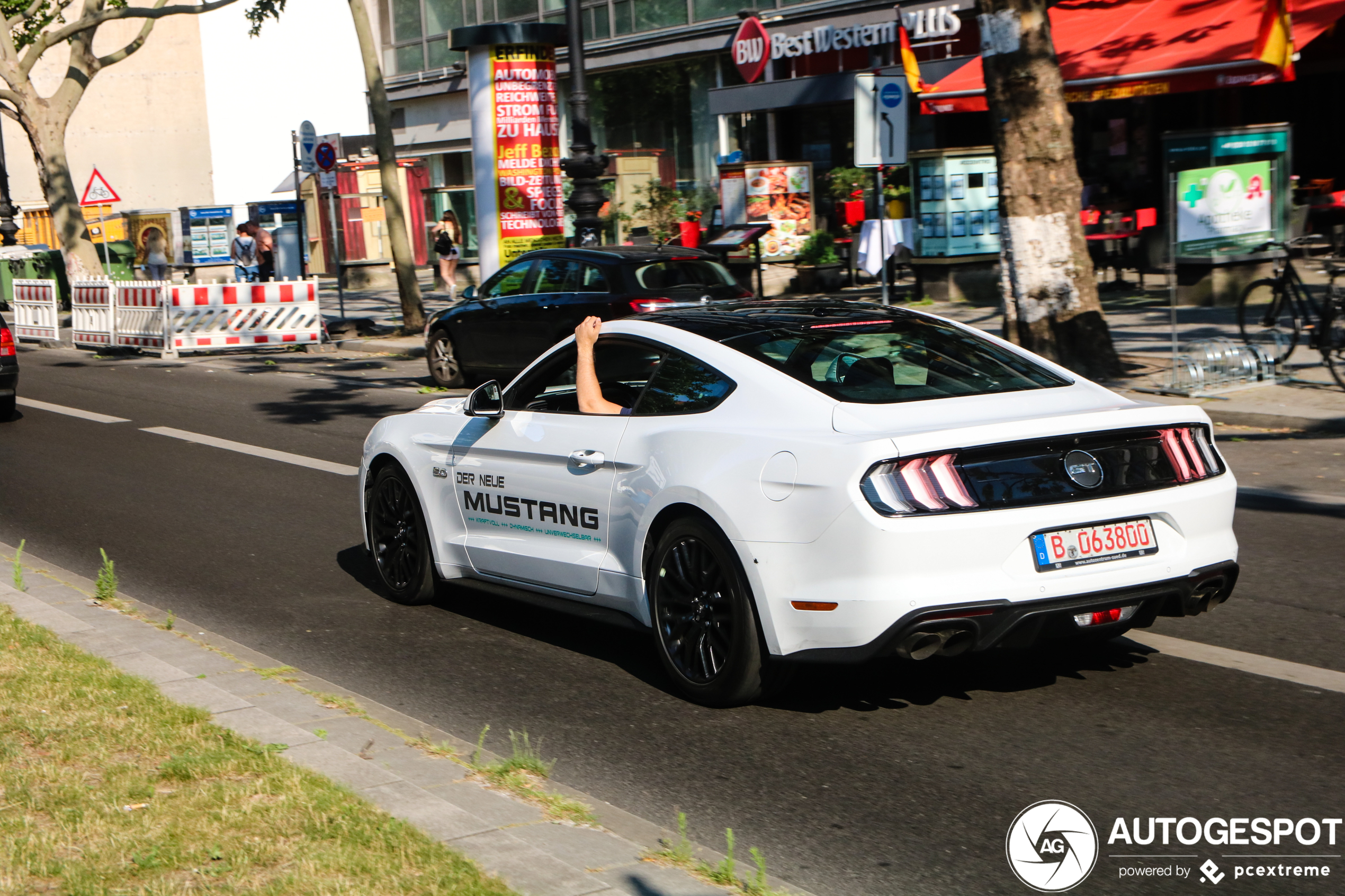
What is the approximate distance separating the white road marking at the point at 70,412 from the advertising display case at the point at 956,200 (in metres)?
11.2

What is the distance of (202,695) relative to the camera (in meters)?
5.33

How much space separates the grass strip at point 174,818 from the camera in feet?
12.1

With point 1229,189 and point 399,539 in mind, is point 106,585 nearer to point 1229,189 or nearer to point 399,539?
point 399,539

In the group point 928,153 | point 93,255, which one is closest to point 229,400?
Answer: point 928,153

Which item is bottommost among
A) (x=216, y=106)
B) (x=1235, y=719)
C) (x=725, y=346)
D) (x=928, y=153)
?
(x=1235, y=719)

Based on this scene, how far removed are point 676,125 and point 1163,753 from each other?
27905 mm

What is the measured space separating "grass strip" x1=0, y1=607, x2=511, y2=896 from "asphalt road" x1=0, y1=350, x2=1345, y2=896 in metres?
0.92

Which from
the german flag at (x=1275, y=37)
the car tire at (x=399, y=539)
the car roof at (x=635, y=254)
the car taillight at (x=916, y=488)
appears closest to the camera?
the car taillight at (x=916, y=488)

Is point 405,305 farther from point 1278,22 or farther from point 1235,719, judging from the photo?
point 1235,719

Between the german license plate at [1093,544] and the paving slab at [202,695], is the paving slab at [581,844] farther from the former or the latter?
the german license plate at [1093,544]

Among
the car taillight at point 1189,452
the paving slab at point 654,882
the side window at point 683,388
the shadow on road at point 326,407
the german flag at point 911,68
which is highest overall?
the german flag at point 911,68

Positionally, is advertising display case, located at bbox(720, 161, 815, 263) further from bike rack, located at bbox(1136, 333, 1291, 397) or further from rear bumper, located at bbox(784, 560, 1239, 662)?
rear bumper, located at bbox(784, 560, 1239, 662)

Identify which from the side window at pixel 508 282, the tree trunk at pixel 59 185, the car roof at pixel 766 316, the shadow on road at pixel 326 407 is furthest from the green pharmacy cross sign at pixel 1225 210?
the tree trunk at pixel 59 185

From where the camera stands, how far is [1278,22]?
58.6 feet
